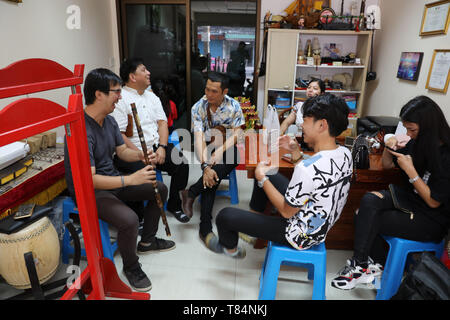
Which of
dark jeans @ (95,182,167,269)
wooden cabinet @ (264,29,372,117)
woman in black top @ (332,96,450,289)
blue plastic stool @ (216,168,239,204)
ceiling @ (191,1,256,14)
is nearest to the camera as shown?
woman in black top @ (332,96,450,289)

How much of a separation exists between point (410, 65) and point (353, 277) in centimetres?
233

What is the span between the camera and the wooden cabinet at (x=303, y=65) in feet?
12.0

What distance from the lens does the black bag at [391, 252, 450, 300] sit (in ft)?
4.36

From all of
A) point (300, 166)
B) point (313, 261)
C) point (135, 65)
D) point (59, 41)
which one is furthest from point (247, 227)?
point (59, 41)

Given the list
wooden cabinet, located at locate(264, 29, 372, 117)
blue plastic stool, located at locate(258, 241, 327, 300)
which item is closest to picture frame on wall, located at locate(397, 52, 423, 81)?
wooden cabinet, located at locate(264, 29, 372, 117)

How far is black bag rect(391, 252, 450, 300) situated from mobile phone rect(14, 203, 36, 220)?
200 cm

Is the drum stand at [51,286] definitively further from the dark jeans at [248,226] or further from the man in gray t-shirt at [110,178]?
the dark jeans at [248,226]

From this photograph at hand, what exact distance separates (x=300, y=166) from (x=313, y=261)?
52 centimetres

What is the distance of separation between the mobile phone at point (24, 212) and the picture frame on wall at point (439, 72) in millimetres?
3110

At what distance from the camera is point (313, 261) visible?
4.97ft

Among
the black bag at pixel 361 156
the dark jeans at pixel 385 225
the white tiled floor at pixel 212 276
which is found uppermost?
the black bag at pixel 361 156

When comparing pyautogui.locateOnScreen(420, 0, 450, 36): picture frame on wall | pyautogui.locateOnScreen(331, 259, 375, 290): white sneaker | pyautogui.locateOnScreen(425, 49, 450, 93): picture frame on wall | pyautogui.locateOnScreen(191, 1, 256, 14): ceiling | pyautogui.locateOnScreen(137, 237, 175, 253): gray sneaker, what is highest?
pyautogui.locateOnScreen(191, 1, 256, 14): ceiling

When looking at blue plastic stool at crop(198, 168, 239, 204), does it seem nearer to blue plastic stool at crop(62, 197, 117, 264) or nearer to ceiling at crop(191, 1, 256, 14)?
blue plastic stool at crop(62, 197, 117, 264)

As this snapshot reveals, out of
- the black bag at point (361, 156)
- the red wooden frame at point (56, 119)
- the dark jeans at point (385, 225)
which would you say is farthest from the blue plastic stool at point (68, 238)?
the black bag at point (361, 156)
